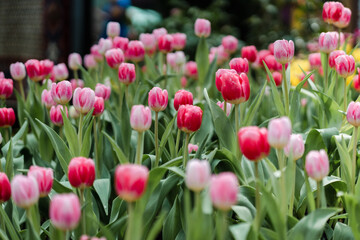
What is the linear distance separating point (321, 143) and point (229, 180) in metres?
0.43

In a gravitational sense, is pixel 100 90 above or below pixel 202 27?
below

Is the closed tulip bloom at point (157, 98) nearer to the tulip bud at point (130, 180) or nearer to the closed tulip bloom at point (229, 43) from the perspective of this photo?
the tulip bud at point (130, 180)

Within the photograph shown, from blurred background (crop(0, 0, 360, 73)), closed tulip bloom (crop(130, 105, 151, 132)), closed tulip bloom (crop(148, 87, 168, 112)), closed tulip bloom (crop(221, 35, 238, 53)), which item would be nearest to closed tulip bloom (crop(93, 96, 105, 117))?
closed tulip bloom (crop(148, 87, 168, 112))

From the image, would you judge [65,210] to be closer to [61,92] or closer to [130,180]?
[130,180]

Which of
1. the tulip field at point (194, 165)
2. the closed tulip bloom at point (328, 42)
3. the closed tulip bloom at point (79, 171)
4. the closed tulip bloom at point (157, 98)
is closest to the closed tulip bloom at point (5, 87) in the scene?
the tulip field at point (194, 165)

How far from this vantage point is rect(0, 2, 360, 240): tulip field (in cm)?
52

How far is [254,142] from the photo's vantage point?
1.77 ft

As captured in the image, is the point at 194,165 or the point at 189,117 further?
the point at 189,117

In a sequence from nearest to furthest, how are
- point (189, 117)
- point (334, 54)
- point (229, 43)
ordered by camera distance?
1. point (189, 117)
2. point (334, 54)
3. point (229, 43)

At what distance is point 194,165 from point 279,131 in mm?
116

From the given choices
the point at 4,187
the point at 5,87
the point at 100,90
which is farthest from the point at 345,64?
the point at 5,87

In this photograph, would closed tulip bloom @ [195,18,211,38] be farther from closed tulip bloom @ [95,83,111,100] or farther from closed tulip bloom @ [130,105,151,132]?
closed tulip bloom @ [130,105,151,132]

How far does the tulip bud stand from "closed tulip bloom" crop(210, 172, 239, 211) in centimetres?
7

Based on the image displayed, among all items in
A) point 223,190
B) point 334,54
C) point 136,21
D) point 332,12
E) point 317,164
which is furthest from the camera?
point 136,21
